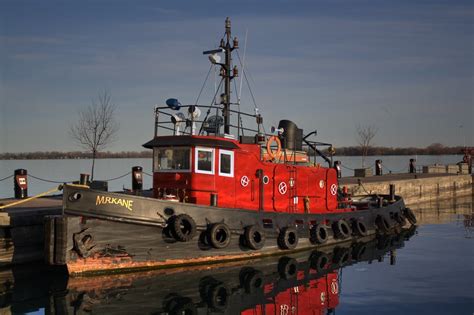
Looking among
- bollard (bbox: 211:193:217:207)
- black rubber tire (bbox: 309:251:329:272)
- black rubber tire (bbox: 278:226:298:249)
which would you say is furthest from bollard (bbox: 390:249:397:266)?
bollard (bbox: 211:193:217:207)

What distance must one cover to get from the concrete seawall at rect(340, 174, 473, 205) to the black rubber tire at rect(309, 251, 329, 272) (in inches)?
474

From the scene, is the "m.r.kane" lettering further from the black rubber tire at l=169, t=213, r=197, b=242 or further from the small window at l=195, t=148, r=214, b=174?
the small window at l=195, t=148, r=214, b=174

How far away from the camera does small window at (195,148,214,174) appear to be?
48.4 feet

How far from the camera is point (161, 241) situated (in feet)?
45.2

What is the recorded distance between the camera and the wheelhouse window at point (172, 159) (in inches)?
585

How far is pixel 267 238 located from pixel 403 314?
5.51 m

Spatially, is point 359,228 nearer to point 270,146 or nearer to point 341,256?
point 341,256

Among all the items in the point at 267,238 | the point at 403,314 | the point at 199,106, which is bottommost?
the point at 403,314

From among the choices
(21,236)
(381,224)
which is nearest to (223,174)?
(21,236)

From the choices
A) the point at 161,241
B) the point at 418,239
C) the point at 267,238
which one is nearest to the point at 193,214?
the point at 161,241

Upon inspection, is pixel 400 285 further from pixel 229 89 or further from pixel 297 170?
pixel 229 89

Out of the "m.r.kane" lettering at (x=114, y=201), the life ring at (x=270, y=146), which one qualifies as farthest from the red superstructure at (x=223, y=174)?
the "m.r.kane" lettering at (x=114, y=201)

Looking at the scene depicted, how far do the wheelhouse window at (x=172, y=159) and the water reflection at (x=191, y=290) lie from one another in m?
2.79

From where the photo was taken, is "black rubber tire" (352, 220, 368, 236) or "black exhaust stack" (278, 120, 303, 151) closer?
"black exhaust stack" (278, 120, 303, 151)
